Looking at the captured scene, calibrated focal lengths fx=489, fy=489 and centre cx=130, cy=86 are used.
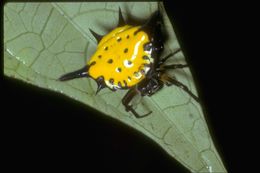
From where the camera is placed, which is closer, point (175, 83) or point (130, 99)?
point (175, 83)

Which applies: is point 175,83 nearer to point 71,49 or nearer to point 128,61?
point 128,61

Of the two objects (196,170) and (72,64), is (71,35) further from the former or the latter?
(196,170)

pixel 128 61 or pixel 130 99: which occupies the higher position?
pixel 128 61

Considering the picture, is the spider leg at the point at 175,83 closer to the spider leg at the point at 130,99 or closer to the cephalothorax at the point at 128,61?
the cephalothorax at the point at 128,61

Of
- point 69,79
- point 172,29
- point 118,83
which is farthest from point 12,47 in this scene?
point 172,29

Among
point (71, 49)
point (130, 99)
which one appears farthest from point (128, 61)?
point (71, 49)

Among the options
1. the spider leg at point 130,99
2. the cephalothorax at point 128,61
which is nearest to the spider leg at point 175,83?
the cephalothorax at point 128,61

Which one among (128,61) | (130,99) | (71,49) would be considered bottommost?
(130,99)
